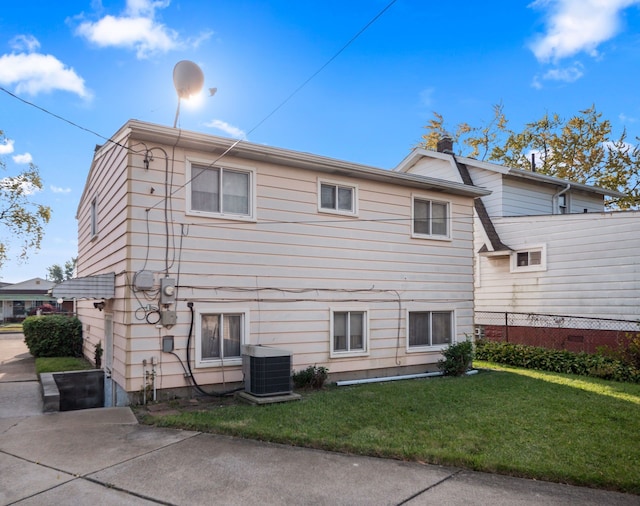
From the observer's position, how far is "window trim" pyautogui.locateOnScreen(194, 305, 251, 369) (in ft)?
25.4

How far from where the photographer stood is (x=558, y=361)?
465 inches

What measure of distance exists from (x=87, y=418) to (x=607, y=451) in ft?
21.7

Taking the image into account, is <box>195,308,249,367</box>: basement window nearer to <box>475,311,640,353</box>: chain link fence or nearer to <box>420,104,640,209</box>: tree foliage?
<box>475,311,640,353</box>: chain link fence

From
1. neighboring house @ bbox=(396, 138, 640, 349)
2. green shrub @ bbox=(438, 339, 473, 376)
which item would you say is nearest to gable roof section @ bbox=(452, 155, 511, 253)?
neighboring house @ bbox=(396, 138, 640, 349)

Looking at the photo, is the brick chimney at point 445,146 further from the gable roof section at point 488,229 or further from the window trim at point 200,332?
the window trim at point 200,332

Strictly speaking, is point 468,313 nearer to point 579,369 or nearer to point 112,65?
point 579,369

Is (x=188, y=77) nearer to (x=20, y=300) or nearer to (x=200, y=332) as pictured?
(x=200, y=332)

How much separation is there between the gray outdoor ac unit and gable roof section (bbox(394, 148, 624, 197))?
11.3 metres

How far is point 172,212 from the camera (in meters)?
7.73

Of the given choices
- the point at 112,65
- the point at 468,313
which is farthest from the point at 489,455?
the point at 112,65

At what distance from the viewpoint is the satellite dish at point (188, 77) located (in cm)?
787

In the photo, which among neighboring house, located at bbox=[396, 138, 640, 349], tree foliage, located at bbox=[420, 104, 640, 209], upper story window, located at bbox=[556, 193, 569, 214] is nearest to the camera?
neighboring house, located at bbox=[396, 138, 640, 349]

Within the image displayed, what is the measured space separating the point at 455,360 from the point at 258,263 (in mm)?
5141

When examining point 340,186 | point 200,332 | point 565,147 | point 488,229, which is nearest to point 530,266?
point 488,229
